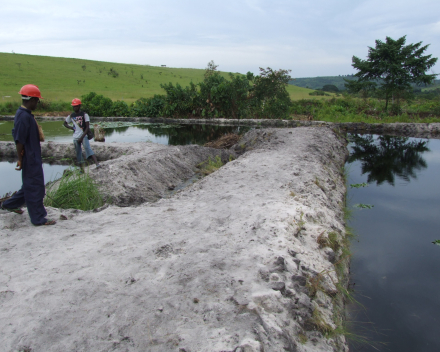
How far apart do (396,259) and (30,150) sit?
226 inches

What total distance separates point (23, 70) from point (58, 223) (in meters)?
60.1

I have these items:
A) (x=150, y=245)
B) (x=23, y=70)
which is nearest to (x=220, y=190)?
(x=150, y=245)

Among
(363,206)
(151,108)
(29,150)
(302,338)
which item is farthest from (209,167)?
(151,108)

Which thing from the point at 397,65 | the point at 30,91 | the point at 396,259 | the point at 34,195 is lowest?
the point at 396,259

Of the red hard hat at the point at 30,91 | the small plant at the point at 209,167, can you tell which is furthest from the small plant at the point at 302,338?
the small plant at the point at 209,167

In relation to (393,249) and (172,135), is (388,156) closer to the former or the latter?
(393,249)

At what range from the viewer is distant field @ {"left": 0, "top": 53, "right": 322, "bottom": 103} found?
144ft

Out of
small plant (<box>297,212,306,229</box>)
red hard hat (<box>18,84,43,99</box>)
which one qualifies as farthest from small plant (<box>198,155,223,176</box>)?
red hard hat (<box>18,84,43,99</box>)

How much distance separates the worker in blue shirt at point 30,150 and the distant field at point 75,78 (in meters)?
35.1

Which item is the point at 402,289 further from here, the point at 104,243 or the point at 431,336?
the point at 104,243

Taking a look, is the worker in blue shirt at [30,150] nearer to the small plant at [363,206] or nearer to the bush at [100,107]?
the small plant at [363,206]

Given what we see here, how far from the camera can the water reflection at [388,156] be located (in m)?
10.9

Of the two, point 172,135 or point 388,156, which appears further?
point 172,135

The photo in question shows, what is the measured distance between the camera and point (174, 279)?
318 centimetres
